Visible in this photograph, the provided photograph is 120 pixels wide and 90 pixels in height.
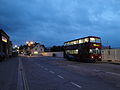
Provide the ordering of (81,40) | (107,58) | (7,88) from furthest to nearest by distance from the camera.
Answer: (107,58) < (81,40) < (7,88)

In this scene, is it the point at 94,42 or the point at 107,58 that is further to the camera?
the point at 107,58

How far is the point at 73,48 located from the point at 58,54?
125ft

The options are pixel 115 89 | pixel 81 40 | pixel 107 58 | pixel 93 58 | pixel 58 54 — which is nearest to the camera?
pixel 115 89

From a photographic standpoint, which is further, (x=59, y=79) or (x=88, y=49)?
(x=88, y=49)

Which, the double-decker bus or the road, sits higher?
the double-decker bus

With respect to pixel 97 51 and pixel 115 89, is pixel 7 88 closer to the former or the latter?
pixel 115 89

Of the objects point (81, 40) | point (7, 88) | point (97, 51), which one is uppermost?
point (81, 40)

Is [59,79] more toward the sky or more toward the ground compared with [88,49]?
more toward the ground

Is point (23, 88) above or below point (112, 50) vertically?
below

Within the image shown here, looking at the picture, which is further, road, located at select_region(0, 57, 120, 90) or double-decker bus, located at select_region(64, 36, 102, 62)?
double-decker bus, located at select_region(64, 36, 102, 62)

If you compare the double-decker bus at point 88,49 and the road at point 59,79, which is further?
the double-decker bus at point 88,49

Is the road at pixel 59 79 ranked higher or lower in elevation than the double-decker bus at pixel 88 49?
lower

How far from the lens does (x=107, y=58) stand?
35.0 m

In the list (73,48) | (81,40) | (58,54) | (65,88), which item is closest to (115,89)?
(65,88)
